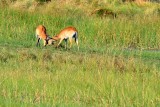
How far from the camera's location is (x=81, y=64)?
1121 cm

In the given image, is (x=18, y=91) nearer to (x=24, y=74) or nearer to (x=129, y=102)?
(x=24, y=74)

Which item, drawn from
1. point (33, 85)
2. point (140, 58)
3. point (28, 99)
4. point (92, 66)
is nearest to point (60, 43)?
point (140, 58)

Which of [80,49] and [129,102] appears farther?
[80,49]

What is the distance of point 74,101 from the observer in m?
7.24

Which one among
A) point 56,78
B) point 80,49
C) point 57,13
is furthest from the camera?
point 57,13

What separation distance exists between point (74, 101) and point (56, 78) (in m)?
1.56

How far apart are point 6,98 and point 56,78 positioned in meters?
1.72

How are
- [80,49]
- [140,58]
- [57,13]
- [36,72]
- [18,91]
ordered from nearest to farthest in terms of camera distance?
[18,91], [36,72], [140,58], [80,49], [57,13]

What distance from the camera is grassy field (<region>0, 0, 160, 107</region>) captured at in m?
7.51

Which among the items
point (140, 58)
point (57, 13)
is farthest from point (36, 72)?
point (57, 13)

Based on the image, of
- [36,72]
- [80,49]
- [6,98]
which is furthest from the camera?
[80,49]

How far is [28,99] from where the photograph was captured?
724cm

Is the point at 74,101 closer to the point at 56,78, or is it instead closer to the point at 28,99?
the point at 28,99

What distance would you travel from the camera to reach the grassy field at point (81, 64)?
296 inches
